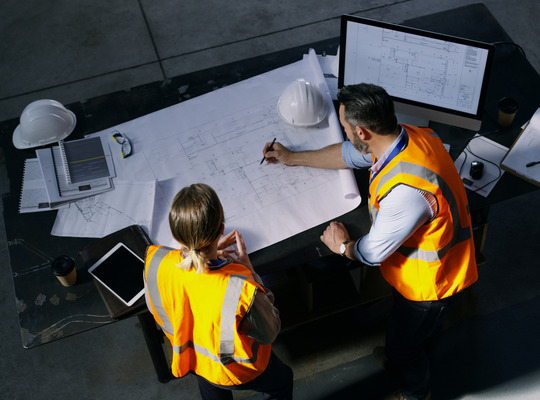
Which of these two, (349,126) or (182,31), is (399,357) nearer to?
(349,126)

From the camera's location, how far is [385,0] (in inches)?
185

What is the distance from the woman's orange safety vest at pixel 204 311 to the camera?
1.76 metres

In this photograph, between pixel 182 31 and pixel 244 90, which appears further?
pixel 182 31

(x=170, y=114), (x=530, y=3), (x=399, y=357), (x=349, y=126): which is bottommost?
(x=399, y=357)

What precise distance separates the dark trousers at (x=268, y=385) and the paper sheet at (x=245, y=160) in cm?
50

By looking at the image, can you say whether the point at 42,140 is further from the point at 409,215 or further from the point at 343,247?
the point at 409,215

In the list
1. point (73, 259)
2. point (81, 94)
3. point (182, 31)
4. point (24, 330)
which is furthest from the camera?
point (182, 31)

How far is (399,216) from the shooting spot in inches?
75.7

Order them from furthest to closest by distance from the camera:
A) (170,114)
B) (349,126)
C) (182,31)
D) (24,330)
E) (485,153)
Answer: (182,31), (170,114), (485,153), (24,330), (349,126)

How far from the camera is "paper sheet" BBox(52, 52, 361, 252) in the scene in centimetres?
238

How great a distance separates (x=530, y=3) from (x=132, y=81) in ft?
10.7

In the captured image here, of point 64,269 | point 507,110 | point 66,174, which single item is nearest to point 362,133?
point 507,110

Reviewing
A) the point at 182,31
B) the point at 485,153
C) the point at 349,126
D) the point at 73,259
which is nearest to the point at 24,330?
the point at 73,259

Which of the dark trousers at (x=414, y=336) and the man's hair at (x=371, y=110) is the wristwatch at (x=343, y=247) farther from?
the man's hair at (x=371, y=110)
